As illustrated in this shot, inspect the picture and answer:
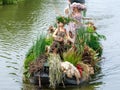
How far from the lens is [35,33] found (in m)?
23.0

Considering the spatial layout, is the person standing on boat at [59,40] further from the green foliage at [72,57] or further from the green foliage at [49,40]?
the green foliage at [49,40]

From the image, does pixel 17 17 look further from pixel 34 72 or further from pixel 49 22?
pixel 34 72

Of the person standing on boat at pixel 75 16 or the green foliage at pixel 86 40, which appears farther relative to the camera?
the person standing on boat at pixel 75 16

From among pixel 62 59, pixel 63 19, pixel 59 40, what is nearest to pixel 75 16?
pixel 63 19

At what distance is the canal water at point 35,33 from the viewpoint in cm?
1484

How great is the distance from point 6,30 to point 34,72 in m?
11.0

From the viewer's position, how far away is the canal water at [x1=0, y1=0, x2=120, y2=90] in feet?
48.7

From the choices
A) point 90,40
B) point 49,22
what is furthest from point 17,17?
point 90,40

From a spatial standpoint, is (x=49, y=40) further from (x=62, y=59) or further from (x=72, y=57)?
(x=72, y=57)

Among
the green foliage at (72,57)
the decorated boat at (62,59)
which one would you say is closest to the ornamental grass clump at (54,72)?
the decorated boat at (62,59)

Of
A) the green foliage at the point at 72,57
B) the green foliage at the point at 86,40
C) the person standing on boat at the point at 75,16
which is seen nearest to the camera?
the green foliage at the point at 72,57

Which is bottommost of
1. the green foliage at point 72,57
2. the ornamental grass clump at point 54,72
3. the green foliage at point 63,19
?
the ornamental grass clump at point 54,72

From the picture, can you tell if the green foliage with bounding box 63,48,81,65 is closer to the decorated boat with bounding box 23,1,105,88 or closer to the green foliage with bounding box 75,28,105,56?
the decorated boat with bounding box 23,1,105,88

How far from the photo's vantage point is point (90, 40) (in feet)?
53.8
